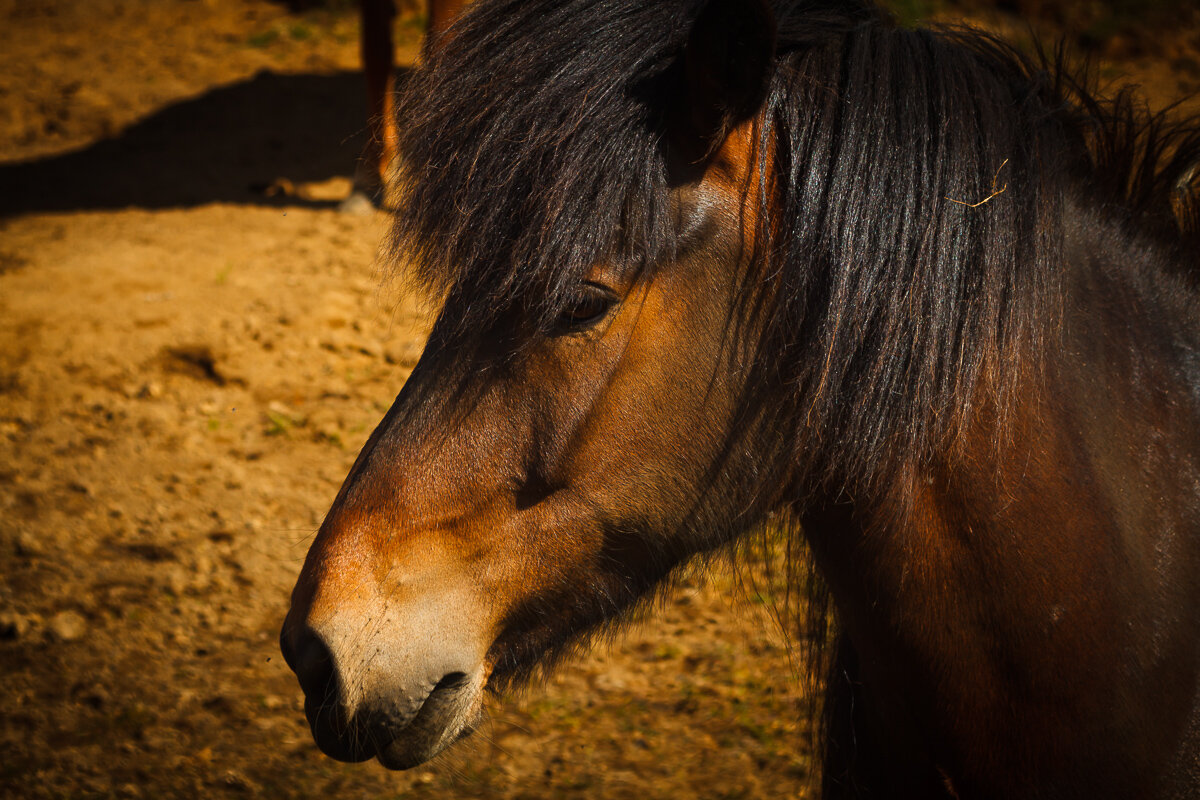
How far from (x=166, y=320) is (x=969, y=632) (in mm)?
4532

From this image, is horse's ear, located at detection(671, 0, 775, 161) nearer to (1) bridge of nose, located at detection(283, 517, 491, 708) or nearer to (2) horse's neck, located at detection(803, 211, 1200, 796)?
(2) horse's neck, located at detection(803, 211, 1200, 796)

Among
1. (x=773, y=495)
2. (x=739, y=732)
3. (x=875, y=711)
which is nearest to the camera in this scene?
(x=773, y=495)

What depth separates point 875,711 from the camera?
1.60 m

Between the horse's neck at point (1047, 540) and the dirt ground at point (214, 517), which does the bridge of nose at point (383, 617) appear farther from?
the horse's neck at point (1047, 540)

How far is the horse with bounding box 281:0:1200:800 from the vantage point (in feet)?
4.17

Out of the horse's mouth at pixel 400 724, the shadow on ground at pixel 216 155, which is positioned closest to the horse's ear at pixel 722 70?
the horse's mouth at pixel 400 724

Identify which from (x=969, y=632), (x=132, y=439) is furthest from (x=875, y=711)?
(x=132, y=439)

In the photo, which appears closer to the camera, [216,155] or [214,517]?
[214,517]

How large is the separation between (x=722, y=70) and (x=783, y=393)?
1.62 feet

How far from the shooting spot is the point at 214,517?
3736mm

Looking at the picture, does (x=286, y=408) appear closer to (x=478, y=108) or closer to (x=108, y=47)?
(x=478, y=108)

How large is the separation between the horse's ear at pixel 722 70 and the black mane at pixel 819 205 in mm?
53

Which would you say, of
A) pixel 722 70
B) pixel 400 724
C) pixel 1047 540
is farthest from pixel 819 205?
pixel 400 724

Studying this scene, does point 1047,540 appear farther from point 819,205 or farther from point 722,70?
point 722,70
